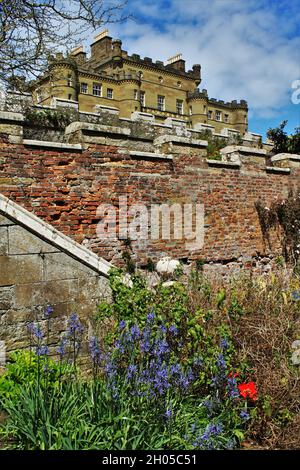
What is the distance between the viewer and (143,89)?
4369cm

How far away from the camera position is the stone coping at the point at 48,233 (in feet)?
14.5

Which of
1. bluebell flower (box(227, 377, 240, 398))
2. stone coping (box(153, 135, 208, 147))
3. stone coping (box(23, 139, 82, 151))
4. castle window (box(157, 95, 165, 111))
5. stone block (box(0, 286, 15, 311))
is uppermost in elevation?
castle window (box(157, 95, 165, 111))

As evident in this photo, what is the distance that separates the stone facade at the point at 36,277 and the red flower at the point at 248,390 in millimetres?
2013

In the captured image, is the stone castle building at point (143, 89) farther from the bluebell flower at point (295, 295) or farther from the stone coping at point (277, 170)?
the bluebell flower at point (295, 295)

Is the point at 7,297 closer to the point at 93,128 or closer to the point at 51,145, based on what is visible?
the point at 51,145

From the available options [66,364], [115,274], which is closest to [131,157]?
[115,274]

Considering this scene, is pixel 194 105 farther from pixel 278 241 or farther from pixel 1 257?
pixel 1 257

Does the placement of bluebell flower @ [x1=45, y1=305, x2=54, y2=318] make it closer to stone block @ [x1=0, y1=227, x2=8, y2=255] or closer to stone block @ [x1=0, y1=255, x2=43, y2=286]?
stone block @ [x1=0, y1=255, x2=43, y2=286]

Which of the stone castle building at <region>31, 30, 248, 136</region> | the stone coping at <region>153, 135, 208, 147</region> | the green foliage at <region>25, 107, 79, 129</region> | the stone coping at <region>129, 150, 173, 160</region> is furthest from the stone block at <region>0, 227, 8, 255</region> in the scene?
the stone castle building at <region>31, 30, 248, 136</region>

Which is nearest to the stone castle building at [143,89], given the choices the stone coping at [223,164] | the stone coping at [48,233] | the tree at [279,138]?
the tree at [279,138]

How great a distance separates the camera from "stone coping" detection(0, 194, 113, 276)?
14.5ft

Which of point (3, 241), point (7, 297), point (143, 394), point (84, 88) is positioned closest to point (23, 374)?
point (7, 297)

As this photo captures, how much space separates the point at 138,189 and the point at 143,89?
38.5 meters

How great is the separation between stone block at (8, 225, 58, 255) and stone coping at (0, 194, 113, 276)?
5cm
